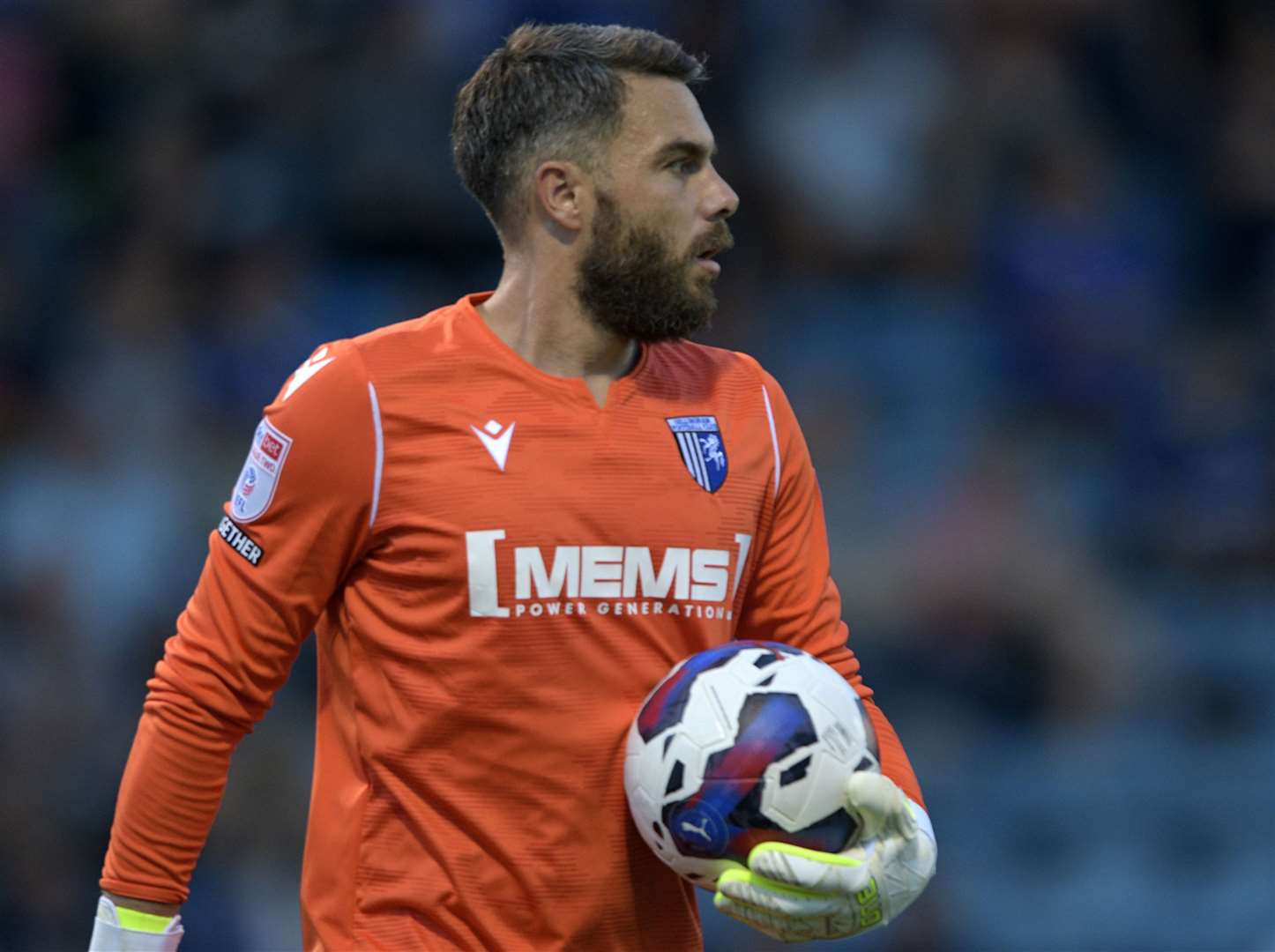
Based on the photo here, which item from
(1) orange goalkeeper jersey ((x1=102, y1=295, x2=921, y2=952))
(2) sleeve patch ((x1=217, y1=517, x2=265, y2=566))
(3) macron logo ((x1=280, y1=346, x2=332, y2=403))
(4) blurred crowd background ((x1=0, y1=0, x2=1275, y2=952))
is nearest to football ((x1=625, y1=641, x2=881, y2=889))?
(1) orange goalkeeper jersey ((x1=102, y1=295, x2=921, y2=952))

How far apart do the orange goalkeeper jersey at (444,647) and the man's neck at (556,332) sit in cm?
12

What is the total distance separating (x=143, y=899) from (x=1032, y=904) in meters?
4.59

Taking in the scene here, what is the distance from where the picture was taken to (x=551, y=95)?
12.0 feet

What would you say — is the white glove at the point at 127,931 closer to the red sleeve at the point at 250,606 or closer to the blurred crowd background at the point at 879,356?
the red sleeve at the point at 250,606

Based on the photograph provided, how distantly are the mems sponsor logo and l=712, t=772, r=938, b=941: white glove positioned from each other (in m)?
0.51

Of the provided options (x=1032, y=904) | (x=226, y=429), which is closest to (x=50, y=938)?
(x=226, y=429)

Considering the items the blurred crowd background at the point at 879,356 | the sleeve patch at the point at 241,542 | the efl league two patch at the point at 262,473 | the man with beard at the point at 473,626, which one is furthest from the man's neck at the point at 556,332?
the blurred crowd background at the point at 879,356

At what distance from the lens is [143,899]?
134 inches

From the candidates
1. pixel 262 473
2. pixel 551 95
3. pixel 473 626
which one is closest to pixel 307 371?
pixel 262 473

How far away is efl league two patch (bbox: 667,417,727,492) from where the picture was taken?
3.54 metres

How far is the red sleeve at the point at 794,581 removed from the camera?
3.67m

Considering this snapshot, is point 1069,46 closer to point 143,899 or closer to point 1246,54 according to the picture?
point 1246,54

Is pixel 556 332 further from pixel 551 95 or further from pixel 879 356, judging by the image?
pixel 879 356

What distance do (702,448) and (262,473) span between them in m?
0.81
